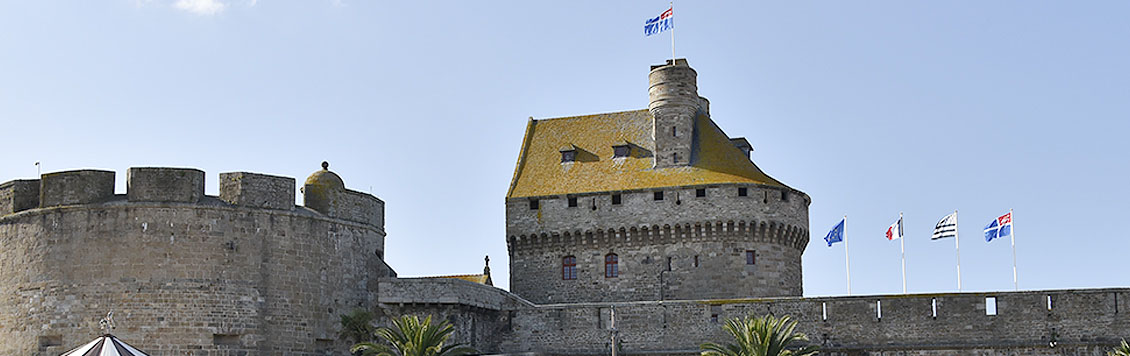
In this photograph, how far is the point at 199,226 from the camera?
130ft

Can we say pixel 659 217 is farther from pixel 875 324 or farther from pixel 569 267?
pixel 875 324

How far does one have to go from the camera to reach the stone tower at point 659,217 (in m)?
48.6

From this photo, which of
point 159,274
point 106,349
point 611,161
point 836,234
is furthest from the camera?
point 611,161

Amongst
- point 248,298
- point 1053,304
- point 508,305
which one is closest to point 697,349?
point 508,305

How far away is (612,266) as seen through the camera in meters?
49.6

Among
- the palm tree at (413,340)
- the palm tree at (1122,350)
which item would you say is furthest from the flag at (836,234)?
the palm tree at (413,340)

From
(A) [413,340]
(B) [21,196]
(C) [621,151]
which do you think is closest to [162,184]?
(B) [21,196]

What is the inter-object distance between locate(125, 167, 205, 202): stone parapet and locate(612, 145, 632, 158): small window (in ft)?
51.9

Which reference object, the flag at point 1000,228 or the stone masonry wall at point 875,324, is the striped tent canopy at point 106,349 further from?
the flag at point 1000,228

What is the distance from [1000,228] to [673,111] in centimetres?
1112

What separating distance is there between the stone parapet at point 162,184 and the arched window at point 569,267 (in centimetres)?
1395

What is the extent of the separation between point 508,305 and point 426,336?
5.53 metres

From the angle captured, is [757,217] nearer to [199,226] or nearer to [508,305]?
[508,305]

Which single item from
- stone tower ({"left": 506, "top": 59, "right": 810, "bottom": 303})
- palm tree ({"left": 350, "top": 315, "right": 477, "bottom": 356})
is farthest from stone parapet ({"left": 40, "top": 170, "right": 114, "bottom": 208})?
stone tower ({"left": 506, "top": 59, "right": 810, "bottom": 303})
